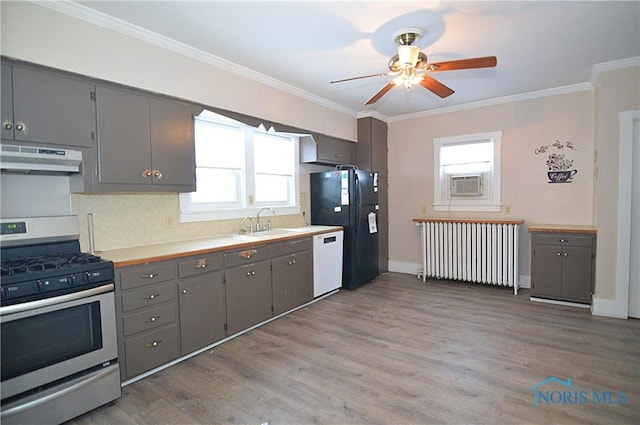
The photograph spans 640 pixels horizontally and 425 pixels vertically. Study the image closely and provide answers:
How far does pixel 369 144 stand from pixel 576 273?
319cm

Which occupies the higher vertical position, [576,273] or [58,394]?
[576,273]

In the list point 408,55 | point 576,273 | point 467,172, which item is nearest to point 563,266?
point 576,273

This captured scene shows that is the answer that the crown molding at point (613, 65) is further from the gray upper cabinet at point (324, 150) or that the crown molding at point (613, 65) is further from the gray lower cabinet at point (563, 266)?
the gray upper cabinet at point (324, 150)

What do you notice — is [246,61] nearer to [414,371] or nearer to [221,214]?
[221,214]

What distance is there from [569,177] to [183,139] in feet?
15.4

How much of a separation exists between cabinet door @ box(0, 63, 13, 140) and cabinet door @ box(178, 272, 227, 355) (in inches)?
57.6

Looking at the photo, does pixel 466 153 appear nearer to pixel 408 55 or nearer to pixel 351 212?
pixel 351 212

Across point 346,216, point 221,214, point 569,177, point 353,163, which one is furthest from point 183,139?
point 569,177

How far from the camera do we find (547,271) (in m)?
4.05

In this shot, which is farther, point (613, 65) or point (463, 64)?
point (613, 65)

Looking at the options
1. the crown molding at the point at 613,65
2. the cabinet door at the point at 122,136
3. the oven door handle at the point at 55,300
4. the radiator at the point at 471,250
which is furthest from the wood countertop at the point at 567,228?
the oven door handle at the point at 55,300

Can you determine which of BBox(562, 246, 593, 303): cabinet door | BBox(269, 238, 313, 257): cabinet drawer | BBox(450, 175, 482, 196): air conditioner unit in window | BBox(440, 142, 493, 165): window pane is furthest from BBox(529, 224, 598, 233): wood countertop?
BBox(269, 238, 313, 257): cabinet drawer

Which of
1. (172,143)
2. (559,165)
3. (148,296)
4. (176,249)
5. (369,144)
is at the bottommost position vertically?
(148,296)

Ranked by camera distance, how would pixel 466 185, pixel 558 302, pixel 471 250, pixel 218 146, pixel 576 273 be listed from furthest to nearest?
pixel 466 185, pixel 471 250, pixel 558 302, pixel 576 273, pixel 218 146
